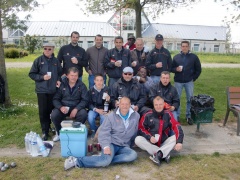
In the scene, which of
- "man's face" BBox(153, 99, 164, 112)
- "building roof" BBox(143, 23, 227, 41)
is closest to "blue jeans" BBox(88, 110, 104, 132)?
"man's face" BBox(153, 99, 164, 112)

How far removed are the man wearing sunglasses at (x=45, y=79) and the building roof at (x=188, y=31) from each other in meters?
48.3

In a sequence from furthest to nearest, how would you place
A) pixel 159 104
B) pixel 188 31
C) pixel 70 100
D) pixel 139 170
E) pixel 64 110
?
pixel 188 31, pixel 70 100, pixel 64 110, pixel 159 104, pixel 139 170

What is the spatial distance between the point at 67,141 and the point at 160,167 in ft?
5.31

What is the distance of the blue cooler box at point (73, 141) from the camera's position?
15.2 ft

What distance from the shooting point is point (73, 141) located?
15.3 feet

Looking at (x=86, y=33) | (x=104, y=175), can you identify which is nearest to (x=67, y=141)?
(x=104, y=175)

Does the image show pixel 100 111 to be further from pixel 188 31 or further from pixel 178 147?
pixel 188 31

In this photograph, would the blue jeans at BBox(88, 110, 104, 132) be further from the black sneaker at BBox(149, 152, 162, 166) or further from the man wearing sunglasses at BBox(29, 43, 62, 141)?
the black sneaker at BBox(149, 152, 162, 166)

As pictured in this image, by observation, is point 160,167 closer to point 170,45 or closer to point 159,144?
point 159,144

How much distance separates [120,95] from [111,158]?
1633 mm

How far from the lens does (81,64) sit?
21.3 ft

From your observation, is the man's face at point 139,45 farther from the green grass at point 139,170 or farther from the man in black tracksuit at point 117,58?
the green grass at point 139,170

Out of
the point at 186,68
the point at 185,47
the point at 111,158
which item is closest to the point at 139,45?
the point at 185,47

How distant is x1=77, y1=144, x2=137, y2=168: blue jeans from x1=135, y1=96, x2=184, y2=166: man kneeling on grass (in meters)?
0.30
